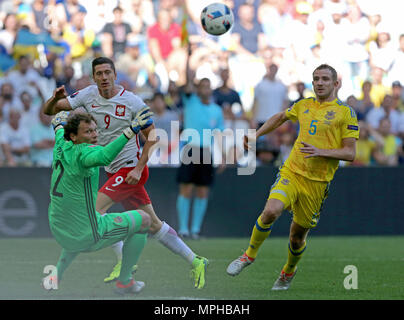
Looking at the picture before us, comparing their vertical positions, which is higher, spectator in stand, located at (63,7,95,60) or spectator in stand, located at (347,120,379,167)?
spectator in stand, located at (63,7,95,60)

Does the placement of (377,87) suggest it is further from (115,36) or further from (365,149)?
(115,36)

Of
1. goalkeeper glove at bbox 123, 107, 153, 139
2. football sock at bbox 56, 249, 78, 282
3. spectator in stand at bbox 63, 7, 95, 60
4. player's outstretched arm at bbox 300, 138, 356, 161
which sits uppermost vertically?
spectator in stand at bbox 63, 7, 95, 60

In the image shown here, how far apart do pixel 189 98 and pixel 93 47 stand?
320 cm

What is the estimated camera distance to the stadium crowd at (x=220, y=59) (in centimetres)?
1533

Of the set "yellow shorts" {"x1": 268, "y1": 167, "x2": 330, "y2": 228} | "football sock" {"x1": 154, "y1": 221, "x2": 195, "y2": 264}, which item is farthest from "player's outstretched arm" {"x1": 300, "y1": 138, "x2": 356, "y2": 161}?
"football sock" {"x1": 154, "y1": 221, "x2": 195, "y2": 264}

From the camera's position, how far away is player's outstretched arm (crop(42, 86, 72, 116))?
27.9 ft

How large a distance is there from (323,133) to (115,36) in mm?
9544

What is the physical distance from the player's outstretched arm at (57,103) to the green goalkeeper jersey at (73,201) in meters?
1.17

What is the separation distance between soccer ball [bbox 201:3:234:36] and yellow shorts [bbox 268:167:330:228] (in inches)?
158

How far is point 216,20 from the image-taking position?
11.9 meters

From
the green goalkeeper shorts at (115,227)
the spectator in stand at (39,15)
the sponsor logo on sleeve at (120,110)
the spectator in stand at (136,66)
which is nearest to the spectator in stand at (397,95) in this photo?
the spectator in stand at (136,66)

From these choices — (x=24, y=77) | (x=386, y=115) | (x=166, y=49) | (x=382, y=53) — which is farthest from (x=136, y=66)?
(x=382, y=53)

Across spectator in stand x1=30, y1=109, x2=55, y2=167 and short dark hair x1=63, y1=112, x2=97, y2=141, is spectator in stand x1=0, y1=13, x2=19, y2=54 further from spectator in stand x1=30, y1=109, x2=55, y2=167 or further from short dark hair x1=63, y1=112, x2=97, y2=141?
short dark hair x1=63, y1=112, x2=97, y2=141

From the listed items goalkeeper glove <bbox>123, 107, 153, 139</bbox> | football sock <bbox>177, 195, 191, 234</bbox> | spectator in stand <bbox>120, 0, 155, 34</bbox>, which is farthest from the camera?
spectator in stand <bbox>120, 0, 155, 34</bbox>
